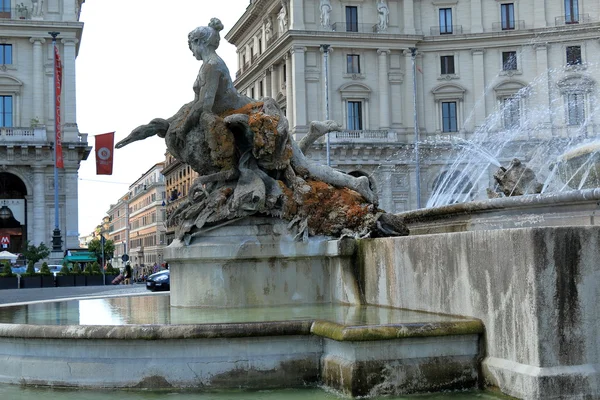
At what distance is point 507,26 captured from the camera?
52531 millimetres

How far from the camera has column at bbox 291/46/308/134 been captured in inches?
1996

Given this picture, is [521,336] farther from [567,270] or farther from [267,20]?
[267,20]

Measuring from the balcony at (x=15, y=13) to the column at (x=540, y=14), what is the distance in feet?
104

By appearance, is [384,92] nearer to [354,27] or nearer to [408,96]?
[408,96]

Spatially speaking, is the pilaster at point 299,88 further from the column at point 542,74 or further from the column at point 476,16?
the column at point 542,74

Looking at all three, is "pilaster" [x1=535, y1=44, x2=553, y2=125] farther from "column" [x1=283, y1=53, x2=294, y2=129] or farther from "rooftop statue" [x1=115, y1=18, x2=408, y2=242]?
Answer: "rooftop statue" [x1=115, y1=18, x2=408, y2=242]

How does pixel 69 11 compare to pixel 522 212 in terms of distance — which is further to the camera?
pixel 69 11

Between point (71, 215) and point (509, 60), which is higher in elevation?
point (509, 60)

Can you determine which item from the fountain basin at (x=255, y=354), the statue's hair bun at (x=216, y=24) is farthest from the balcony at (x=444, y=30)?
the fountain basin at (x=255, y=354)

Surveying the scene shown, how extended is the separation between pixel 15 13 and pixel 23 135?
282 inches

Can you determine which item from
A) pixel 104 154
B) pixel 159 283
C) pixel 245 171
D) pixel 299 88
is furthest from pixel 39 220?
pixel 245 171

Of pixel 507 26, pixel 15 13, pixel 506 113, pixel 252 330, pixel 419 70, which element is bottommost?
pixel 252 330

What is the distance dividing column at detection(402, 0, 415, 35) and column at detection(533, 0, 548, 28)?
7938 millimetres

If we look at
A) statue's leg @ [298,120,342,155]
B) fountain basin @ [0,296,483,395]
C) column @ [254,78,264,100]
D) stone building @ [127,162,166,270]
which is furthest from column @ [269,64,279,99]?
fountain basin @ [0,296,483,395]
